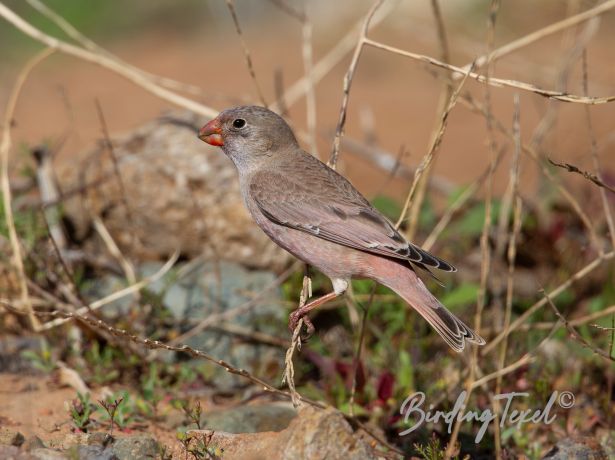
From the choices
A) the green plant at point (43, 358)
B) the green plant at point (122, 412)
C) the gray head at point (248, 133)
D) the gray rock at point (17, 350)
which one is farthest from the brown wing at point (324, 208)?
the gray rock at point (17, 350)

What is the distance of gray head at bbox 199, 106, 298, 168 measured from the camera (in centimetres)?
465

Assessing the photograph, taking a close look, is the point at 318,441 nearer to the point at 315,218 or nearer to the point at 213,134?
the point at 315,218

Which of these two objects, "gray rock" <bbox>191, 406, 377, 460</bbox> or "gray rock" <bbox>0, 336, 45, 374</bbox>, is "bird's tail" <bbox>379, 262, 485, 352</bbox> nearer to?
"gray rock" <bbox>191, 406, 377, 460</bbox>

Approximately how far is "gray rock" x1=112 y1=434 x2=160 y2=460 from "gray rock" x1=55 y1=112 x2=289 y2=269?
2080 millimetres

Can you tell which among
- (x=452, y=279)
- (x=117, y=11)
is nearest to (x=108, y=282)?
(x=452, y=279)

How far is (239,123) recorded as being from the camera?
184 inches

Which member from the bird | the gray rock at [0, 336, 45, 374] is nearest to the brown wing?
the bird

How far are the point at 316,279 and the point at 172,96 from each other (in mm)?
1484

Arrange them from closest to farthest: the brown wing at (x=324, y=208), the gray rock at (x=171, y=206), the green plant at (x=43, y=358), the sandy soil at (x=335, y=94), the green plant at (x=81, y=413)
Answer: the green plant at (x=81, y=413) < the brown wing at (x=324, y=208) < the green plant at (x=43, y=358) < the gray rock at (x=171, y=206) < the sandy soil at (x=335, y=94)

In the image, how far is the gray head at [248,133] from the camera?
465 centimetres

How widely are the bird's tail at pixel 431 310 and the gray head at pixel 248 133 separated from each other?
A: 1024mm

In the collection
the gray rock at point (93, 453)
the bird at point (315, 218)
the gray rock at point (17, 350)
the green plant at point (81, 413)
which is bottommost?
the gray rock at point (17, 350)

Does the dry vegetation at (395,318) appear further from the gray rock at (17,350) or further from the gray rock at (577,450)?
the gray rock at (577,450)

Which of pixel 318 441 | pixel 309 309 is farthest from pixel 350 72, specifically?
pixel 318 441
